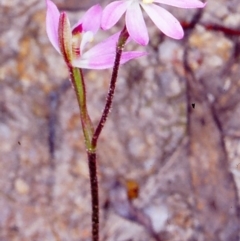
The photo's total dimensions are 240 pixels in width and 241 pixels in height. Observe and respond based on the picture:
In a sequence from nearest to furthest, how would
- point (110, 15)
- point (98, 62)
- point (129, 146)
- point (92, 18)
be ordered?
point (110, 15) < point (98, 62) < point (92, 18) < point (129, 146)

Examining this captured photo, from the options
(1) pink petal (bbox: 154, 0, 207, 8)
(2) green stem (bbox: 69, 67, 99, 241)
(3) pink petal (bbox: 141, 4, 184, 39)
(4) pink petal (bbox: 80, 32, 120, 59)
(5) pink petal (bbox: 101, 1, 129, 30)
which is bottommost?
(2) green stem (bbox: 69, 67, 99, 241)

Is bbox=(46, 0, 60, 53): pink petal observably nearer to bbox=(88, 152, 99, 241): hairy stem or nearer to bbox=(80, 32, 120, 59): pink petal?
bbox=(80, 32, 120, 59): pink petal

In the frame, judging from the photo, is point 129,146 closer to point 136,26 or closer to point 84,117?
point 84,117

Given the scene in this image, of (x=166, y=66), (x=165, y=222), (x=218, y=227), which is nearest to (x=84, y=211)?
(x=165, y=222)

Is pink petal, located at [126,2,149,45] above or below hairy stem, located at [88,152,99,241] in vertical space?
above

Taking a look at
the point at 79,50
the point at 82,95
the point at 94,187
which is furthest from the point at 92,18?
the point at 94,187

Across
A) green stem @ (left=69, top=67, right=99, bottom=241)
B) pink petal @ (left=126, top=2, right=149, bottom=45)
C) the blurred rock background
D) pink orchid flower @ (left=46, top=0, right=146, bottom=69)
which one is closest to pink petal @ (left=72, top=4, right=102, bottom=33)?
pink orchid flower @ (left=46, top=0, right=146, bottom=69)
